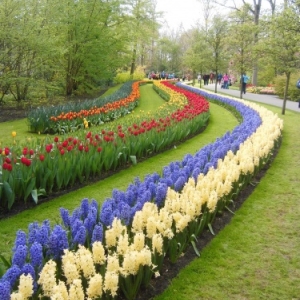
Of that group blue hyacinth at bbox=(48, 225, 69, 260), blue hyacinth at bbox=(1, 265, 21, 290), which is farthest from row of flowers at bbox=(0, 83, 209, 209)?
blue hyacinth at bbox=(1, 265, 21, 290)

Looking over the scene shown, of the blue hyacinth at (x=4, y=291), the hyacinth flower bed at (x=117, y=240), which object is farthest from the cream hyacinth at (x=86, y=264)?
the blue hyacinth at (x=4, y=291)

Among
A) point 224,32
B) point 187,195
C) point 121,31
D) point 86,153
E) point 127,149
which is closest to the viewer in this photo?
point 187,195

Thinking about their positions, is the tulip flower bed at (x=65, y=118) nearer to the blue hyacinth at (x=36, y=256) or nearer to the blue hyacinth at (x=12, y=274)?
the blue hyacinth at (x=36, y=256)

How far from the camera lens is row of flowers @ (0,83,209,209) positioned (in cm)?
429

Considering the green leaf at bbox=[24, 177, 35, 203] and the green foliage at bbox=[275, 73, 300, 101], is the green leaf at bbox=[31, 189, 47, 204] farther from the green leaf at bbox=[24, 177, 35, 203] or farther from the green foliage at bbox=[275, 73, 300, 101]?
the green foliage at bbox=[275, 73, 300, 101]

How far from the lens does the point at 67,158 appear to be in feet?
16.1

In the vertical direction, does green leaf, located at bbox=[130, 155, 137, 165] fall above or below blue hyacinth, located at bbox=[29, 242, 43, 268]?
below

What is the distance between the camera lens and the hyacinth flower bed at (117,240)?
214 cm

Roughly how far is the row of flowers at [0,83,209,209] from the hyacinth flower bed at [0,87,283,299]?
108 cm

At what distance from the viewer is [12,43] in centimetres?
1182

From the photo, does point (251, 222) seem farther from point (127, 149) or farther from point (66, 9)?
point (66, 9)

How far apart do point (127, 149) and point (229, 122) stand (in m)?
6.38

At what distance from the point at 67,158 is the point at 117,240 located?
2.32m

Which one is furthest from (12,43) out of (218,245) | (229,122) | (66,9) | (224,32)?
(224,32)
